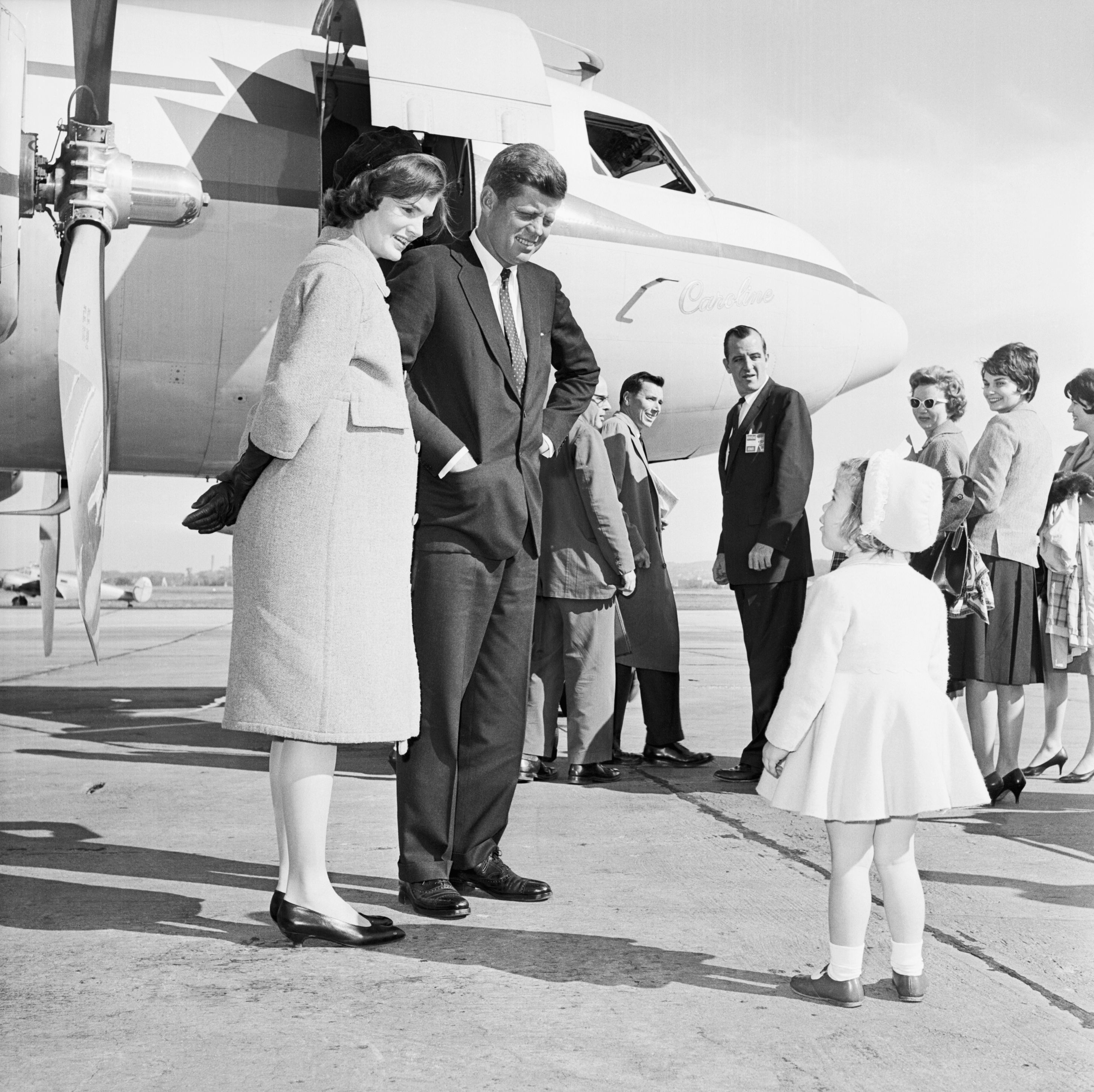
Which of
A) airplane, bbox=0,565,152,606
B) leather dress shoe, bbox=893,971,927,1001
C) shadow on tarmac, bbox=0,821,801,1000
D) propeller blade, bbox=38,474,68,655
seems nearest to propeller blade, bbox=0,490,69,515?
propeller blade, bbox=38,474,68,655

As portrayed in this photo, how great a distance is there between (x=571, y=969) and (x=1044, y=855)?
189 cm

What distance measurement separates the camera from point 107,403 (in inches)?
205

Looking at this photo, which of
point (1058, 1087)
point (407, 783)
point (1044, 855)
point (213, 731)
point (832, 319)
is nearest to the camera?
point (1058, 1087)

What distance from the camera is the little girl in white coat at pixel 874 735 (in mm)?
2436

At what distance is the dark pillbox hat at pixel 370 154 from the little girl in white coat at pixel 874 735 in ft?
4.67

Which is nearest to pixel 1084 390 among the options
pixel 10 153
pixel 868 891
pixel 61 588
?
pixel 868 891

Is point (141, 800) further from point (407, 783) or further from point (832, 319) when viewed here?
point (832, 319)

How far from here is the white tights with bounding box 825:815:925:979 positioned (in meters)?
2.43

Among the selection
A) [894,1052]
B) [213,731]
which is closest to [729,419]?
[213,731]

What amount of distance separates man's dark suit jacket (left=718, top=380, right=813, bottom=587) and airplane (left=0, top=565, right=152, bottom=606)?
28.1m

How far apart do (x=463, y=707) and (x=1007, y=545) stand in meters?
2.59

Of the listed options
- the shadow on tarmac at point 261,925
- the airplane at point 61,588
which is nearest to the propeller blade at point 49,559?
the shadow on tarmac at point 261,925

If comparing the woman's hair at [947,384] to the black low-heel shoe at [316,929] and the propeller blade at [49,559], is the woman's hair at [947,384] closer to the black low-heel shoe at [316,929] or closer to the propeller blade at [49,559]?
the black low-heel shoe at [316,929]

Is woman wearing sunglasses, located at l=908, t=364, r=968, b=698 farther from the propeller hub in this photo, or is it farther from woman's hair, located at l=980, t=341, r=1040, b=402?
the propeller hub
